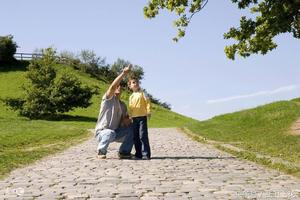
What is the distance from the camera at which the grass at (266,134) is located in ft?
48.7

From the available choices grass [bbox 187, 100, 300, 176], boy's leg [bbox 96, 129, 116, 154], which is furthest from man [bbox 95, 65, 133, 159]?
grass [bbox 187, 100, 300, 176]

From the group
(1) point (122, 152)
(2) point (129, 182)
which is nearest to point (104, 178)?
(2) point (129, 182)

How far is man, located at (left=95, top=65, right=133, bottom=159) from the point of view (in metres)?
14.0

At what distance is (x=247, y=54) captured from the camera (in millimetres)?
24641

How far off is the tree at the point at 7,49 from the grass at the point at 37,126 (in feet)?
6.85

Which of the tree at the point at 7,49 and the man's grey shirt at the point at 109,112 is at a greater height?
the tree at the point at 7,49

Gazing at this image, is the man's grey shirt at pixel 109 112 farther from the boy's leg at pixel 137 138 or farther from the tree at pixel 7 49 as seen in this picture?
the tree at pixel 7 49

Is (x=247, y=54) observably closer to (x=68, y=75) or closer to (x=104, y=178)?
(x=104, y=178)

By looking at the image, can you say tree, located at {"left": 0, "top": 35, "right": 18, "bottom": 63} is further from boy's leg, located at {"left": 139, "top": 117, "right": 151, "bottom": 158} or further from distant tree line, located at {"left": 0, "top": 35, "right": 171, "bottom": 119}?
boy's leg, located at {"left": 139, "top": 117, "right": 151, "bottom": 158}

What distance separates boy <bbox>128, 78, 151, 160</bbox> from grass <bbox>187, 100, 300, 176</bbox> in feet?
9.20

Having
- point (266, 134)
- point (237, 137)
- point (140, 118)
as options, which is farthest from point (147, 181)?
point (237, 137)

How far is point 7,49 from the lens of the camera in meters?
85.8

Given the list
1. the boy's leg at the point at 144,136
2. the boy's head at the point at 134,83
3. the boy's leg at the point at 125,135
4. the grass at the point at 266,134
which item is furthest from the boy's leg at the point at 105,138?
the grass at the point at 266,134

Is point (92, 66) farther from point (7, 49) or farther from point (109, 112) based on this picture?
point (109, 112)
